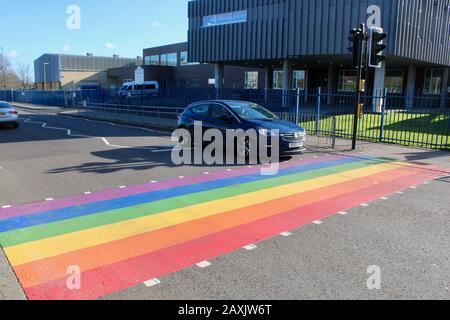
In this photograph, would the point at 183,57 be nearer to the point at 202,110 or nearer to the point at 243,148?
the point at 202,110

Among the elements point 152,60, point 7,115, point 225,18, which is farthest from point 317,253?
point 152,60

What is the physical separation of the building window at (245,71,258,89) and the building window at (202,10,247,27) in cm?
1162

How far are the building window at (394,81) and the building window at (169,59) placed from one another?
108ft

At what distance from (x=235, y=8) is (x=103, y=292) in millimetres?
32285

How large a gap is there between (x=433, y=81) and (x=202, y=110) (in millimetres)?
31290

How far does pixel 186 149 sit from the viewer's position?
40.2 feet

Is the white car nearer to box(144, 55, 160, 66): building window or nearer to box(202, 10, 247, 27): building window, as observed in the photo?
box(202, 10, 247, 27): building window

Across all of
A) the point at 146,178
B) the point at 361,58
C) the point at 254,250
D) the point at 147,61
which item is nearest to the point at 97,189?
the point at 146,178

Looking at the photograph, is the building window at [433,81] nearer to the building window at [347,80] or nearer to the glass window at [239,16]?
the building window at [347,80]

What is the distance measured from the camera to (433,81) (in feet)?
118

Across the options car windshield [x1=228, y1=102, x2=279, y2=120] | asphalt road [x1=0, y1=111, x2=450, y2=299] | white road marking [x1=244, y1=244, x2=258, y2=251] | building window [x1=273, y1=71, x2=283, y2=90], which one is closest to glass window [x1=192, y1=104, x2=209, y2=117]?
car windshield [x1=228, y1=102, x2=279, y2=120]

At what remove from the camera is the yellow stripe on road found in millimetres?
4617

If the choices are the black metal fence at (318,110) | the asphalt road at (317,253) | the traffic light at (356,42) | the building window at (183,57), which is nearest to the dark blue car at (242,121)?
the asphalt road at (317,253)
